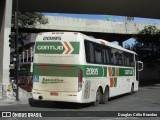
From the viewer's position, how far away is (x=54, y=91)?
17188 millimetres

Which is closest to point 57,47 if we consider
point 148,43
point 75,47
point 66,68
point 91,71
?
point 75,47

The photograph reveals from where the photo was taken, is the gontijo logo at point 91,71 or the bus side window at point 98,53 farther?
the bus side window at point 98,53

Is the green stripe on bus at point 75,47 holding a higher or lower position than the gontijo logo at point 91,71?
higher

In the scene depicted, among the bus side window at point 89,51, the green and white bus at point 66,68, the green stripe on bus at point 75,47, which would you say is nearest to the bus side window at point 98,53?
the green and white bus at point 66,68

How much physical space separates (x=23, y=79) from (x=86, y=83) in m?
11.5

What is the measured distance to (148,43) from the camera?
176 ft

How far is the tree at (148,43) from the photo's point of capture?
52719 millimetres

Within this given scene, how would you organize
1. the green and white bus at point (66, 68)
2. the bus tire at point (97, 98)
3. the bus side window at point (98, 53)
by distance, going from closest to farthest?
the green and white bus at point (66, 68) < the bus side window at point (98, 53) < the bus tire at point (97, 98)

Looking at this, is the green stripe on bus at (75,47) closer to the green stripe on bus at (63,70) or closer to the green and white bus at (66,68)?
the green and white bus at (66,68)

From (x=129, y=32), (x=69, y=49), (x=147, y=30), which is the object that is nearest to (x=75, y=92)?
(x=69, y=49)

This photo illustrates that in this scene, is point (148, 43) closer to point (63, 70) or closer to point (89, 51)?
point (89, 51)

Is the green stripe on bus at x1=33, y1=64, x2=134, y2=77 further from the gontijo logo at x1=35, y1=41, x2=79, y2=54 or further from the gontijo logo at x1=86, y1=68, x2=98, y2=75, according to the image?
the gontijo logo at x1=35, y1=41, x2=79, y2=54

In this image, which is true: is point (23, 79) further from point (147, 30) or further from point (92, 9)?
point (147, 30)

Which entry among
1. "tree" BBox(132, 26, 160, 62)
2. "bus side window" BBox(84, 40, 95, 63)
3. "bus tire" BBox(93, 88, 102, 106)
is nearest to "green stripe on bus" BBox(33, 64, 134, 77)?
"bus side window" BBox(84, 40, 95, 63)
